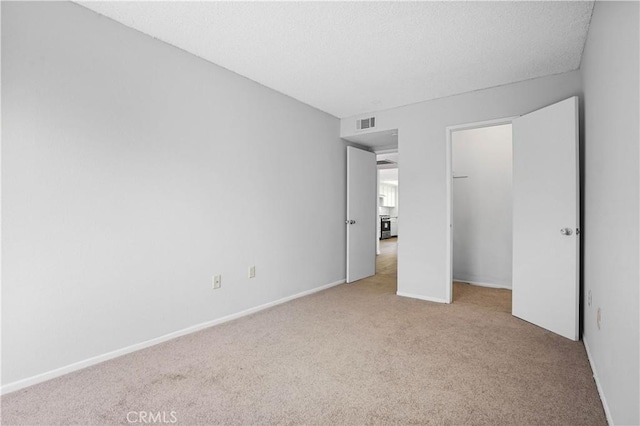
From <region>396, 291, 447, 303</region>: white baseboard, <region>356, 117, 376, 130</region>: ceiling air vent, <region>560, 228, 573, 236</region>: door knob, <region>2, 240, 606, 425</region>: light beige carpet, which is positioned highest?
<region>356, 117, 376, 130</region>: ceiling air vent

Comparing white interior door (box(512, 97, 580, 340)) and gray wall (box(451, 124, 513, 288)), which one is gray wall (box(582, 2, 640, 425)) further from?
gray wall (box(451, 124, 513, 288))

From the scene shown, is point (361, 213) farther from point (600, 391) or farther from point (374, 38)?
point (600, 391)

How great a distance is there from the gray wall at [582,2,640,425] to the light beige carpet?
0.32 meters

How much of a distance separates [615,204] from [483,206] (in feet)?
10.3

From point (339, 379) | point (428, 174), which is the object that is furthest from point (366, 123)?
point (339, 379)

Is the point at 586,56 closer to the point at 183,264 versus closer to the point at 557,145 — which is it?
the point at 557,145

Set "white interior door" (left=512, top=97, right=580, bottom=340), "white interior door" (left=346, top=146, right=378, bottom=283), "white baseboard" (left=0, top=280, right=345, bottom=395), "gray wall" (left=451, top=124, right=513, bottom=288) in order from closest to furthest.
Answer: "white baseboard" (left=0, top=280, right=345, bottom=395) → "white interior door" (left=512, top=97, right=580, bottom=340) → "gray wall" (left=451, top=124, right=513, bottom=288) → "white interior door" (left=346, top=146, right=378, bottom=283)

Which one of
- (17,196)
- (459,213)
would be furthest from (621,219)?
(459,213)

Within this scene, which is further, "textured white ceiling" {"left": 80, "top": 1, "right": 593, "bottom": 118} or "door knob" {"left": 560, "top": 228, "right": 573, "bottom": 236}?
"door knob" {"left": 560, "top": 228, "right": 573, "bottom": 236}

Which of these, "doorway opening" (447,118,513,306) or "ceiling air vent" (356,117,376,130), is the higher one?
"ceiling air vent" (356,117,376,130)

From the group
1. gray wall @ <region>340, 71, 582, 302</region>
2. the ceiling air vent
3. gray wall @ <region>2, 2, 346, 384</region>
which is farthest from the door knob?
gray wall @ <region>2, 2, 346, 384</region>

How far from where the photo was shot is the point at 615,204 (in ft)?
5.06

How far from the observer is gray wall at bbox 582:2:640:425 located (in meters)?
1.26

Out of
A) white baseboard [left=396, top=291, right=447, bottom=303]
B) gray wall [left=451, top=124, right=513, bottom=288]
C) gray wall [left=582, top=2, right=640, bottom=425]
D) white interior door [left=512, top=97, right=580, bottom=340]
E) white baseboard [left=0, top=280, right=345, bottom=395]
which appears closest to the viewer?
gray wall [left=582, top=2, right=640, bottom=425]
